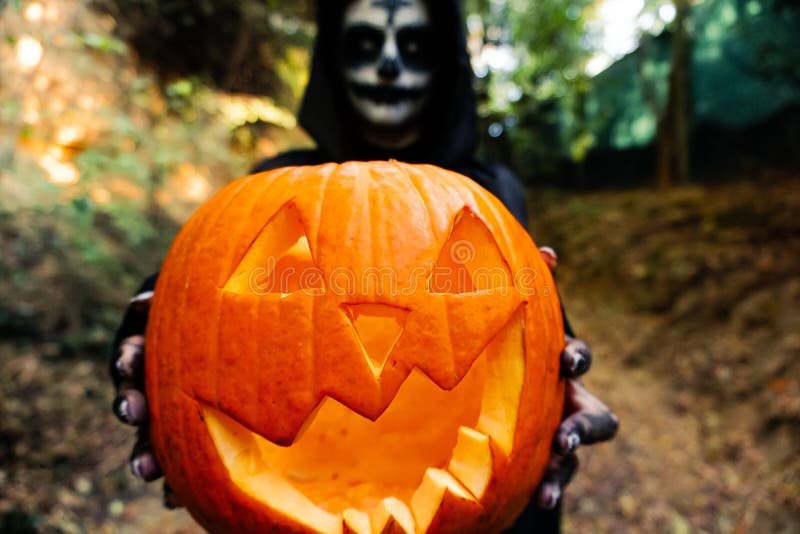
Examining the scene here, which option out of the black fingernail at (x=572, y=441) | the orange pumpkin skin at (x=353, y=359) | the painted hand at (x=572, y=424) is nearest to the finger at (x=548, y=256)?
the painted hand at (x=572, y=424)

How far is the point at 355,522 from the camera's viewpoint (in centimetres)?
75

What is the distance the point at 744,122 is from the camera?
594 cm

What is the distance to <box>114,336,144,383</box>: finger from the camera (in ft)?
3.27

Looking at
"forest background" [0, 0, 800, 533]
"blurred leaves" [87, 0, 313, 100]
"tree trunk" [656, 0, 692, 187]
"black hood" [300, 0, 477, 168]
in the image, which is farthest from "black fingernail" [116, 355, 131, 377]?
"tree trunk" [656, 0, 692, 187]

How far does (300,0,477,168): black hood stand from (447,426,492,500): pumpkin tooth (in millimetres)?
951

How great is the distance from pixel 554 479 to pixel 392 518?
0.48 m

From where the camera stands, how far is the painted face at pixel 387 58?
142 centimetres

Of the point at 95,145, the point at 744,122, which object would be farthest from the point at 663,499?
the point at 744,122

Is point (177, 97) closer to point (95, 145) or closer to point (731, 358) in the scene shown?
point (95, 145)

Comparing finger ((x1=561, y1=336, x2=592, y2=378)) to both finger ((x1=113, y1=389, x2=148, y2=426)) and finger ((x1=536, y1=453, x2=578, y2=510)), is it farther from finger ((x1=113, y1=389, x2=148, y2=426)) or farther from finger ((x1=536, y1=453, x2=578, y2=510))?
finger ((x1=113, y1=389, x2=148, y2=426))

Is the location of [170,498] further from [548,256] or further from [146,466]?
[548,256]

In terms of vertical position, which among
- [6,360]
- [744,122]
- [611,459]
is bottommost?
[611,459]

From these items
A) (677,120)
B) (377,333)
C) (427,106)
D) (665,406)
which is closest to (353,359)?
(377,333)

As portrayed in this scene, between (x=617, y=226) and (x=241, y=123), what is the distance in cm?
441
